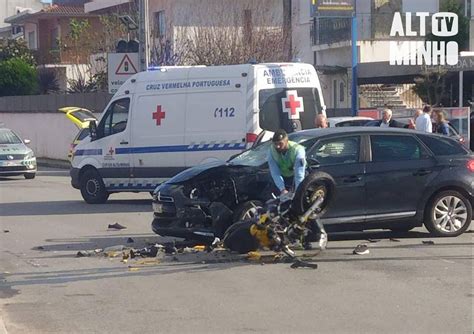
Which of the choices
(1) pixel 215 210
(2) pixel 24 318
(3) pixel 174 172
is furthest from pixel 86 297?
(3) pixel 174 172

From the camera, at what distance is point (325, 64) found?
41156mm

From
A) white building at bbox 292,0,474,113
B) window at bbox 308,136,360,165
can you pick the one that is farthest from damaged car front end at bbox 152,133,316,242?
white building at bbox 292,0,474,113

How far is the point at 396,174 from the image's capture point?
13.2m

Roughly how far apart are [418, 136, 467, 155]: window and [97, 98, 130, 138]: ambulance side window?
7.43 metres

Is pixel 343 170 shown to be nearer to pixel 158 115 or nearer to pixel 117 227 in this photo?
pixel 117 227

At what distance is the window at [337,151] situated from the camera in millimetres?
13094

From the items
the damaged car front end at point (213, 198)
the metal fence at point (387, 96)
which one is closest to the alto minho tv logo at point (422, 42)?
the metal fence at point (387, 96)

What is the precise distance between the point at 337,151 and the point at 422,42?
82.0 feet

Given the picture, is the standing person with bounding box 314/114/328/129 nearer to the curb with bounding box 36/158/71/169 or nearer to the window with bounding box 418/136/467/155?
the window with bounding box 418/136/467/155

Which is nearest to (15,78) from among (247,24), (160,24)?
(160,24)

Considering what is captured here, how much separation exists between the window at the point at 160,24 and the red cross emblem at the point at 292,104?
21747 mm

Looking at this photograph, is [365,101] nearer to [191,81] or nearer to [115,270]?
[191,81]

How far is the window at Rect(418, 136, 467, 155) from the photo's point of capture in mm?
13617

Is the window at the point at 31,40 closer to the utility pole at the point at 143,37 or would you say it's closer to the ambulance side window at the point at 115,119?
the utility pole at the point at 143,37
